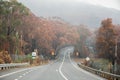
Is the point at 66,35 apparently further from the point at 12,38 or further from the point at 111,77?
the point at 111,77

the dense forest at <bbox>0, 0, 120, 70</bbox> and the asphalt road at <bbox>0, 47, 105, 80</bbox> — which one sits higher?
the dense forest at <bbox>0, 0, 120, 70</bbox>

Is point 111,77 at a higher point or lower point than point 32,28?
lower

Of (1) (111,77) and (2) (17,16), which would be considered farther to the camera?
(2) (17,16)

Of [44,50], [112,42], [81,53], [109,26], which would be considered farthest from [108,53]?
[81,53]

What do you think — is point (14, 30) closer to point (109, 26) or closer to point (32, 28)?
point (32, 28)

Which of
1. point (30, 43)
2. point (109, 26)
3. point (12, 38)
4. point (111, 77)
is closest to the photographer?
point (111, 77)

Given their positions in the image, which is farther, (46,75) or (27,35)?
(27,35)

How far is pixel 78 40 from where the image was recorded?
17188 cm

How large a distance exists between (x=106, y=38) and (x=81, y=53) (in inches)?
2352

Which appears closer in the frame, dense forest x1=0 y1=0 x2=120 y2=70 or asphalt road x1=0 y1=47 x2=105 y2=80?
asphalt road x1=0 y1=47 x2=105 y2=80

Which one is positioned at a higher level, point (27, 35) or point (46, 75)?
point (27, 35)

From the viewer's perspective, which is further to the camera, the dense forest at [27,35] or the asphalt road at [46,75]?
the dense forest at [27,35]

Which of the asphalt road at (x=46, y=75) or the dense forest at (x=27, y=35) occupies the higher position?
the dense forest at (x=27, y=35)

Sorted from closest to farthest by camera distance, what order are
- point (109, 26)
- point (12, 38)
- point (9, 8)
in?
Answer: 1. point (12, 38)
2. point (9, 8)
3. point (109, 26)
